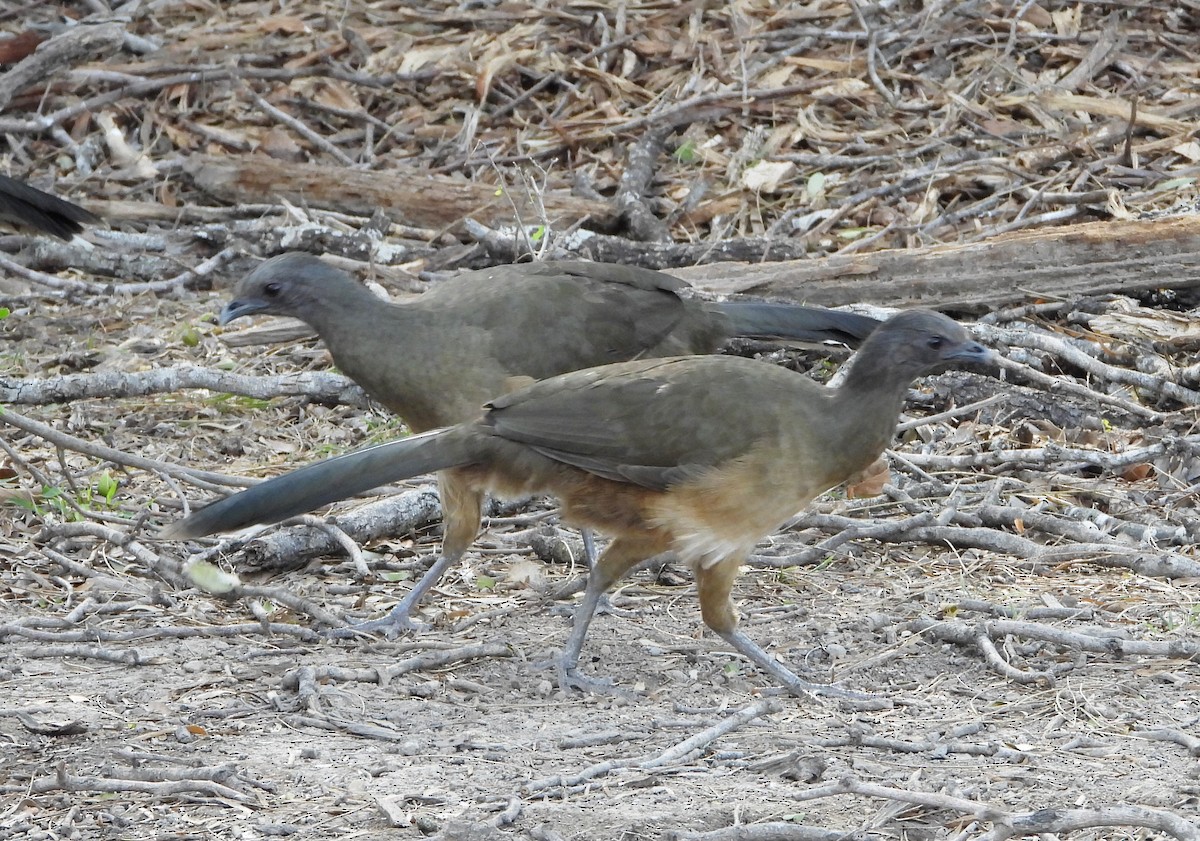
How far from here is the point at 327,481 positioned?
13.3 ft

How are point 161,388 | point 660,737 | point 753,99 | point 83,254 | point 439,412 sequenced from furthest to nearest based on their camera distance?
point 753,99
point 83,254
point 161,388
point 439,412
point 660,737

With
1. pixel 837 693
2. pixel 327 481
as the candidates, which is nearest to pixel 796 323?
pixel 837 693

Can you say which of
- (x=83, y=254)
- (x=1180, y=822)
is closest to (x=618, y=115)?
(x=83, y=254)

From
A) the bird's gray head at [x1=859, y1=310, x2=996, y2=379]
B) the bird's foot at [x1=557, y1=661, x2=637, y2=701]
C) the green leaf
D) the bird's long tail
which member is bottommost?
the bird's foot at [x1=557, y1=661, x2=637, y2=701]

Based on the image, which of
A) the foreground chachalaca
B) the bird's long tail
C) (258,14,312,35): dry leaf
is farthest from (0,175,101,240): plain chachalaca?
(258,14,312,35): dry leaf

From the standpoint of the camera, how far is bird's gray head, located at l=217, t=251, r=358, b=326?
15.5 feet

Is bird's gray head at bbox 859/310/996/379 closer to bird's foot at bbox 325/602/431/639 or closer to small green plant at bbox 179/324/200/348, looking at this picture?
bird's foot at bbox 325/602/431/639

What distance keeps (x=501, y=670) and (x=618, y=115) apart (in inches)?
195

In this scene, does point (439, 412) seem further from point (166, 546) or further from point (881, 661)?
point (881, 661)

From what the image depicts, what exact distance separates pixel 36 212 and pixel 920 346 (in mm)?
3463

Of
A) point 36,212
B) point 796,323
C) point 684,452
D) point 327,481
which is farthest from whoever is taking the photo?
point 36,212

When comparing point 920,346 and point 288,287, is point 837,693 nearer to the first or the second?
point 920,346

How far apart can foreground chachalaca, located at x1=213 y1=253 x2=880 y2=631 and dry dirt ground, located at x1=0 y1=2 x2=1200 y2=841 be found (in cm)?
64

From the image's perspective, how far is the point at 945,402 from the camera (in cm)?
606
